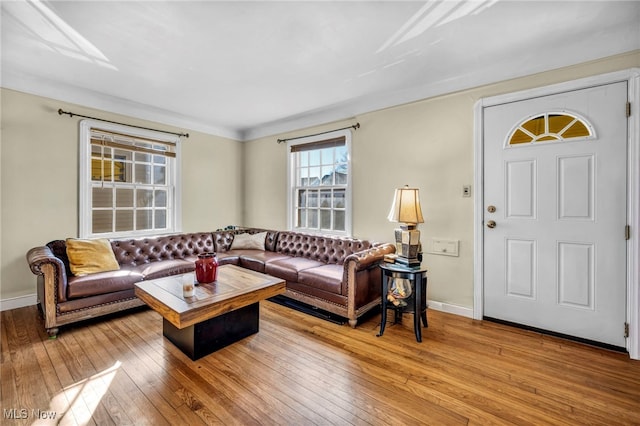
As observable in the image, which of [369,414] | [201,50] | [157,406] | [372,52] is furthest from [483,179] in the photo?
[157,406]

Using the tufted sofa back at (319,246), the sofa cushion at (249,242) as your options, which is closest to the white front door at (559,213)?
the tufted sofa back at (319,246)

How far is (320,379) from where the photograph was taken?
76.0 inches

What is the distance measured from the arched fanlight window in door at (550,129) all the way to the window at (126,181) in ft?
15.0

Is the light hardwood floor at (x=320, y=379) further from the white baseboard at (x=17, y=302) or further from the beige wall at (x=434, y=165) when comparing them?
the beige wall at (x=434, y=165)

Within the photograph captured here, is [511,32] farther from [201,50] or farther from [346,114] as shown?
[201,50]

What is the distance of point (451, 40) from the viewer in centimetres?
237

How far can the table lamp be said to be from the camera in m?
2.67

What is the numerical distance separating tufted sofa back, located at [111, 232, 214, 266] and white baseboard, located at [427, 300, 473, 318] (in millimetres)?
3244

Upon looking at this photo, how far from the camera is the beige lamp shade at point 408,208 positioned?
2.67 m

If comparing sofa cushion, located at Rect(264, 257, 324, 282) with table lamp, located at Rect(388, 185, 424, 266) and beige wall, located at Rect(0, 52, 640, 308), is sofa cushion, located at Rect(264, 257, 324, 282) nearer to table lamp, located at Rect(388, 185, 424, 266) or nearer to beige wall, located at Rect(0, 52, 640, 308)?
beige wall, located at Rect(0, 52, 640, 308)

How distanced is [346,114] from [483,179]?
1.97m

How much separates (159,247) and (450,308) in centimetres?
378

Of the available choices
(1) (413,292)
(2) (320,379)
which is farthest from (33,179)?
(1) (413,292)
